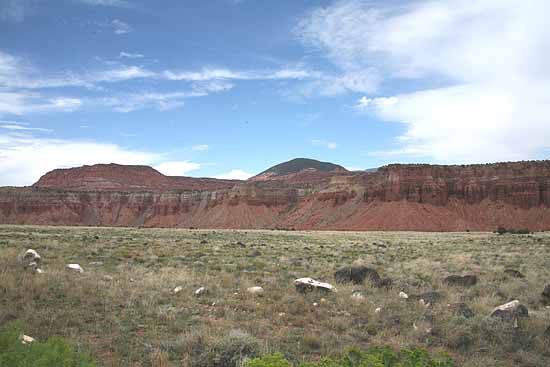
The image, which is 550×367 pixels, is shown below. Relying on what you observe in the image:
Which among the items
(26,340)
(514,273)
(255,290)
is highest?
(26,340)

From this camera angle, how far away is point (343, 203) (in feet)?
302

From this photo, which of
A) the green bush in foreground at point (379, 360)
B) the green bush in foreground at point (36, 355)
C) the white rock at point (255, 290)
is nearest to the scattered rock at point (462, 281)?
the white rock at point (255, 290)

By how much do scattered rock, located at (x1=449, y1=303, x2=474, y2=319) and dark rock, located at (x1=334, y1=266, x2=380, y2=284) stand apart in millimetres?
2889

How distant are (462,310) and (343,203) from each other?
275ft

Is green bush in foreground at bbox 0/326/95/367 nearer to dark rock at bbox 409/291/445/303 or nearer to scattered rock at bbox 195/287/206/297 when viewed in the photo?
scattered rock at bbox 195/287/206/297

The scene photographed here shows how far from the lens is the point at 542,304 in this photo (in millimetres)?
10266

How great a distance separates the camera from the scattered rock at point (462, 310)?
346 inches

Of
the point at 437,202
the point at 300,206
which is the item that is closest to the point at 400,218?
the point at 437,202

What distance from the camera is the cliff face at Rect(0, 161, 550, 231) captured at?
252 ft

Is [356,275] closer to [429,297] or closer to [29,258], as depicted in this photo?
[429,297]

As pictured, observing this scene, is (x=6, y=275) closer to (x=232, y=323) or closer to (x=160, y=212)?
(x=232, y=323)

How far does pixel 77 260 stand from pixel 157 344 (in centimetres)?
966

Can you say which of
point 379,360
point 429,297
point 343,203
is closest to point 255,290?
point 429,297

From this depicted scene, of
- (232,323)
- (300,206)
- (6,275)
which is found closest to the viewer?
(232,323)
